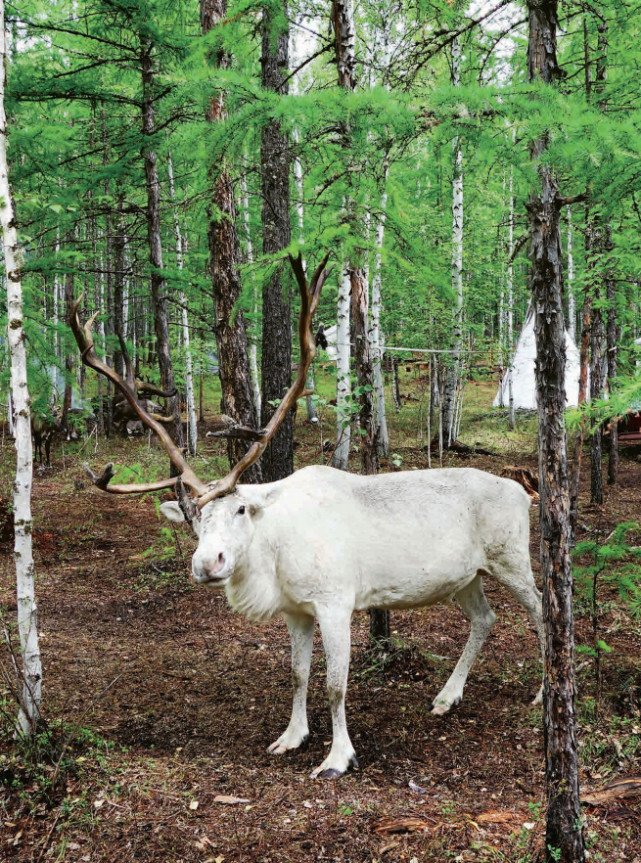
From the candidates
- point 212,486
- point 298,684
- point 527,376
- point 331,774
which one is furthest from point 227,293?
point 527,376

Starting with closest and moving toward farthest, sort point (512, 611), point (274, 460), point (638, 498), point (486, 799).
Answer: point (486, 799) < point (512, 611) < point (274, 460) < point (638, 498)

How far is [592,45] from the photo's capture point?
31.0 ft

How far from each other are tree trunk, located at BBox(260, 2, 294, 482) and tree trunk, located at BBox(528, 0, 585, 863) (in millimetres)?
5319

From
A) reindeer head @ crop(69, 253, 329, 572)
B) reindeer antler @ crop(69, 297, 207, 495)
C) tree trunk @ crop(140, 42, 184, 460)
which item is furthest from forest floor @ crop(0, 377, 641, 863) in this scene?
tree trunk @ crop(140, 42, 184, 460)

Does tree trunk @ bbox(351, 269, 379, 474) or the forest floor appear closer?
the forest floor

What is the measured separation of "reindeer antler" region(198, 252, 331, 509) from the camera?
168 inches

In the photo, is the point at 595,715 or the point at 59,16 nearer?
the point at 595,715

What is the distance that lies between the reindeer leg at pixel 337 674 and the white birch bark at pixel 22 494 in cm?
182

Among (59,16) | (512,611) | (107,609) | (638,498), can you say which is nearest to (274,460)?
(107,609)

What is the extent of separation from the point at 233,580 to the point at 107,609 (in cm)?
365

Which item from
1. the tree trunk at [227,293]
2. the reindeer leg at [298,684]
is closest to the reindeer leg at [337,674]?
the reindeer leg at [298,684]

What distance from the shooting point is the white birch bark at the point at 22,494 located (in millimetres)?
3994

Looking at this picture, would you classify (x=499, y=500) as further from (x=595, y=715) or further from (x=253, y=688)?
(x=253, y=688)

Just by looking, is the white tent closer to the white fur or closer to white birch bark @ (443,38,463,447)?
white birch bark @ (443,38,463,447)
